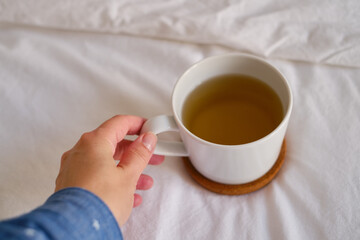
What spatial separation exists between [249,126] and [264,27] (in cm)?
21

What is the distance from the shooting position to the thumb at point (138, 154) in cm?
46

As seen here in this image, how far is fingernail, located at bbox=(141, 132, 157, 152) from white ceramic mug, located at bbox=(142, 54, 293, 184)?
1 centimetres

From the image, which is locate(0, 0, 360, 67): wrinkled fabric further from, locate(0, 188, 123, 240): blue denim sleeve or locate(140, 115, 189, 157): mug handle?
locate(0, 188, 123, 240): blue denim sleeve

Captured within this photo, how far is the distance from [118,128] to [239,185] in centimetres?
20

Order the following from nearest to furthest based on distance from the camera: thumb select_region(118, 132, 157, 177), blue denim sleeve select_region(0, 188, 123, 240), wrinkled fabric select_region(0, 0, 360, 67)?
1. blue denim sleeve select_region(0, 188, 123, 240)
2. thumb select_region(118, 132, 157, 177)
3. wrinkled fabric select_region(0, 0, 360, 67)

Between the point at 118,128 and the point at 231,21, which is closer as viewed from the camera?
the point at 118,128

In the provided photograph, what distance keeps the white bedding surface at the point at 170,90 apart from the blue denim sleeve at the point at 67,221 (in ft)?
0.51

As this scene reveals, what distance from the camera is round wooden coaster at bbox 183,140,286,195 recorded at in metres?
0.55

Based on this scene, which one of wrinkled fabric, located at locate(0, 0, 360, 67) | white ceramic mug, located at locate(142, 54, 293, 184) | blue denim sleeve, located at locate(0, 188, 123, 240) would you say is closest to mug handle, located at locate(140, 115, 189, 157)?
white ceramic mug, located at locate(142, 54, 293, 184)

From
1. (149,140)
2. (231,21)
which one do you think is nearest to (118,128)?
(149,140)

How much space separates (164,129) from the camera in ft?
1.64

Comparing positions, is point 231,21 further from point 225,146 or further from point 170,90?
point 225,146

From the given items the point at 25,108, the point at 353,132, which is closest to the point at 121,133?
the point at 25,108

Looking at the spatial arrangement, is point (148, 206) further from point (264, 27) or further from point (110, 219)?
point (264, 27)
